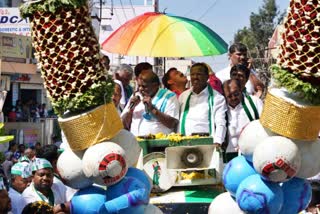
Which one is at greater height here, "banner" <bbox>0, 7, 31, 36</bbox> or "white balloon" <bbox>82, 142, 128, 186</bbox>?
"banner" <bbox>0, 7, 31, 36</bbox>

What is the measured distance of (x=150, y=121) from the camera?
650cm

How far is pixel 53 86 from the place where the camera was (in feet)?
14.4

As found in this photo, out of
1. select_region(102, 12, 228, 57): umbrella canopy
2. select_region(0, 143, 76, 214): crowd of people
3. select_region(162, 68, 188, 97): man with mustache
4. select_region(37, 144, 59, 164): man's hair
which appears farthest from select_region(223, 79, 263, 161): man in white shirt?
select_region(37, 144, 59, 164): man's hair

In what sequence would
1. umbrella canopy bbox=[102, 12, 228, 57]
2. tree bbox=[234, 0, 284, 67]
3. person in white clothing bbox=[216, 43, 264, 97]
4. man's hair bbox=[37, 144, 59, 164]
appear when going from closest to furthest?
man's hair bbox=[37, 144, 59, 164]
umbrella canopy bbox=[102, 12, 228, 57]
person in white clothing bbox=[216, 43, 264, 97]
tree bbox=[234, 0, 284, 67]

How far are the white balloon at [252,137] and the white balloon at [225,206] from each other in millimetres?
344

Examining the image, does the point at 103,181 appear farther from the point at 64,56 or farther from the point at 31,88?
the point at 31,88

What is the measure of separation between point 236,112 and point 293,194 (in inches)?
94.2

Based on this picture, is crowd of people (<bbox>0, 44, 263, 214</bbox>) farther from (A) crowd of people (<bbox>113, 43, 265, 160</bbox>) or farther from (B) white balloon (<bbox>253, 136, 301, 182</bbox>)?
(B) white balloon (<bbox>253, 136, 301, 182</bbox>)

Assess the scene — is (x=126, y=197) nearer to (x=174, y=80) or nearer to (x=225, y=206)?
(x=225, y=206)

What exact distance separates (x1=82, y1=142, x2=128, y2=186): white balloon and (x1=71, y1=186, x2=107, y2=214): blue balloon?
0.42 feet

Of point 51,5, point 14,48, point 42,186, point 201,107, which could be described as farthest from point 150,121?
point 14,48

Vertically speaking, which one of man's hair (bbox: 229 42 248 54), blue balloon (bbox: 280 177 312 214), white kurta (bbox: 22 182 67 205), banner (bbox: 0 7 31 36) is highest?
banner (bbox: 0 7 31 36)

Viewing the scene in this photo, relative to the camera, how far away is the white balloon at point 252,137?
424 centimetres

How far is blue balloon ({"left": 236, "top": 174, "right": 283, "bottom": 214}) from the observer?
4156 millimetres
